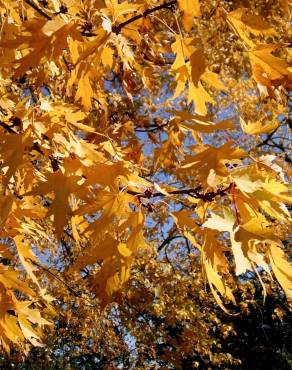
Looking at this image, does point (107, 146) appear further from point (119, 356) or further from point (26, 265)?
point (119, 356)

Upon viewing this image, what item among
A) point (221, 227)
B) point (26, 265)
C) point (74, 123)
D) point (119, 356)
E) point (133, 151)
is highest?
point (74, 123)

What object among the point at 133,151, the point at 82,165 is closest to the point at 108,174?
the point at 82,165

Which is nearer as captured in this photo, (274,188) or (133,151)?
(274,188)

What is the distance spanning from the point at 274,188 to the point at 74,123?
0.62 metres

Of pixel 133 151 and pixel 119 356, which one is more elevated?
pixel 133 151

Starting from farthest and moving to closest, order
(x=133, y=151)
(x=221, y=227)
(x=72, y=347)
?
(x=72, y=347), (x=133, y=151), (x=221, y=227)

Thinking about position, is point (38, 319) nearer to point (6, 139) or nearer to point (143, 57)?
point (6, 139)

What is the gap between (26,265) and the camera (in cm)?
148

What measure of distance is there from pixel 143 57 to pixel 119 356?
5.94 meters

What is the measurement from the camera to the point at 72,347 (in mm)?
10242

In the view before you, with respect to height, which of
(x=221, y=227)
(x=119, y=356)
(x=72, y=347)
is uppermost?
(x=221, y=227)

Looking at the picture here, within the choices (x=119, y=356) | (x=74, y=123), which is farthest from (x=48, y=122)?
(x=119, y=356)

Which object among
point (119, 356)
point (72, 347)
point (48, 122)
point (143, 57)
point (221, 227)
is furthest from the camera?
point (72, 347)

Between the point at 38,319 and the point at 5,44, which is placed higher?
the point at 5,44
